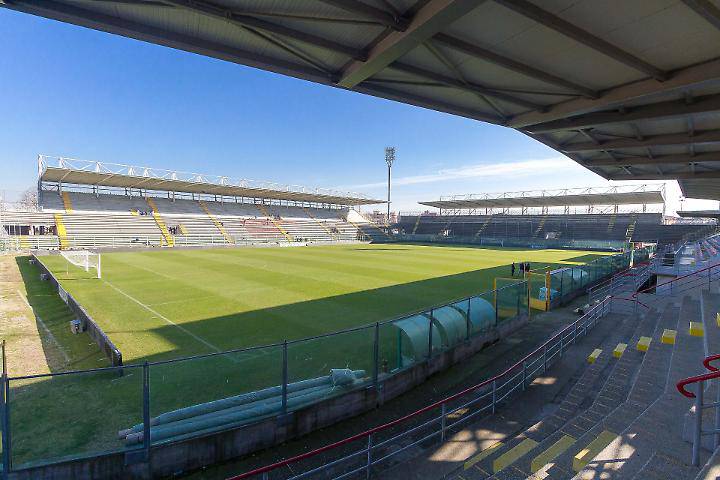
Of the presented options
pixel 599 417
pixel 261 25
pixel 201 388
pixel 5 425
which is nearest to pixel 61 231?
pixel 201 388

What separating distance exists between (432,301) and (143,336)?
11.3 meters

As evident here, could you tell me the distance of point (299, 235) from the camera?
2345 inches

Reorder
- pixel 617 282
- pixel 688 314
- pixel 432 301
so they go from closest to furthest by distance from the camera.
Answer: pixel 688 314 < pixel 432 301 < pixel 617 282

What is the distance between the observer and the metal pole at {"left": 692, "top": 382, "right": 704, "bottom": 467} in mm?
3951

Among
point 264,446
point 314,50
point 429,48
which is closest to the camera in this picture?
point 264,446

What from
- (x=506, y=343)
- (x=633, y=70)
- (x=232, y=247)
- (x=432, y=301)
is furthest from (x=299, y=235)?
(x=633, y=70)

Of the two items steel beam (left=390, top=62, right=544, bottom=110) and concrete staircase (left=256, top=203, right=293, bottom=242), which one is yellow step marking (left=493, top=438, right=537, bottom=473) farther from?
concrete staircase (left=256, top=203, right=293, bottom=242)

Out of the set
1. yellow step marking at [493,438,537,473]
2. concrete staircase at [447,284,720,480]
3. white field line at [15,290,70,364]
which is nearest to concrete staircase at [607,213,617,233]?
concrete staircase at [447,284,720,480]

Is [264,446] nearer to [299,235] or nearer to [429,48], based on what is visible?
[429,48]

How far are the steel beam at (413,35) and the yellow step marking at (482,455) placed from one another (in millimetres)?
6709

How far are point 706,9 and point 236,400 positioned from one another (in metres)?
9.57

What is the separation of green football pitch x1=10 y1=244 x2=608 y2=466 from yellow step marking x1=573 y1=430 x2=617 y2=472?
4.58 m

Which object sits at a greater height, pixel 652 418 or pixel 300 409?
pixel 652 418

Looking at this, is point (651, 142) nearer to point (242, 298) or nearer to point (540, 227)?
point (242, 298)
